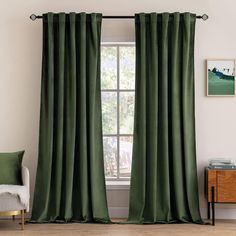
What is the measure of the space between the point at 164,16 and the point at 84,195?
2.22 m

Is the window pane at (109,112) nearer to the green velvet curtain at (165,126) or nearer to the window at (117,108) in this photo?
the window at (117,108)

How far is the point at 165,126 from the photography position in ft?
20.7

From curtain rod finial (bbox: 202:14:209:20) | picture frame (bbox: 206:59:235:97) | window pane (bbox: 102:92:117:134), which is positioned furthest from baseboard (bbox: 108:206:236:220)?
curtain rod finial (bbox: 202:14:209:20)

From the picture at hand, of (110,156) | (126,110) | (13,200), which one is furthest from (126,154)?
(13,200)

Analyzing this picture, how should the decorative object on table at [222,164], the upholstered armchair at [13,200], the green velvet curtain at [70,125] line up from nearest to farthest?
the upholstered armchair at [13,200], the decorative object on table at [222,164], the green velvet curtain at [70,125]

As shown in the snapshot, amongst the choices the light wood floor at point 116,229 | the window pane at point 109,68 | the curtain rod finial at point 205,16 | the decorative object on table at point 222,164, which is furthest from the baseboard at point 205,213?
the curtain rod finial at point 205,16

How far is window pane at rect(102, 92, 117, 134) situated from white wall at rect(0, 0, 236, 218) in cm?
74

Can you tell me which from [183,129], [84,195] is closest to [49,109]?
[84,195]

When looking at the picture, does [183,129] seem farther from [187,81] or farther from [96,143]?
[96,143]

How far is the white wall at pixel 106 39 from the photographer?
259 inches

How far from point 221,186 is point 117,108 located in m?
1.63

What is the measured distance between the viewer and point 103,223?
6258 mm

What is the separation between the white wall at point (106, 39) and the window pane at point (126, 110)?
0.75 metres

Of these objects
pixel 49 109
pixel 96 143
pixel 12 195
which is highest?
pixel 49 109
